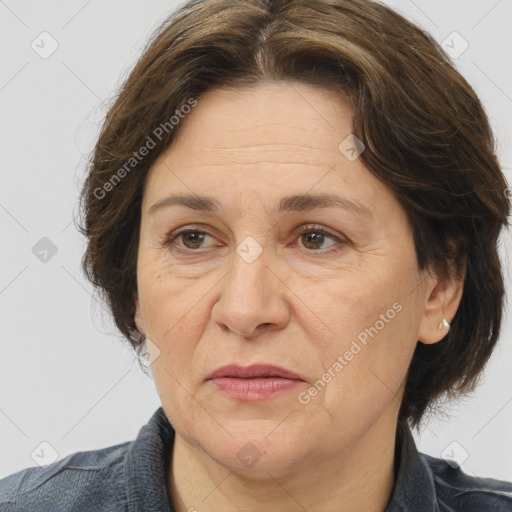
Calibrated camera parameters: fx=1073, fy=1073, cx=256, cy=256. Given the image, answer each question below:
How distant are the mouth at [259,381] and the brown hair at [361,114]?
0.53 metres

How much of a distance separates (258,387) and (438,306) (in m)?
0.67

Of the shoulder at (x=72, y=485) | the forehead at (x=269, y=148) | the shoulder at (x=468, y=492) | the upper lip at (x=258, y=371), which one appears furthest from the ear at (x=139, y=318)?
the shoulder at (x=468, y=492)

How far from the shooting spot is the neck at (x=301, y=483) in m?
2.61

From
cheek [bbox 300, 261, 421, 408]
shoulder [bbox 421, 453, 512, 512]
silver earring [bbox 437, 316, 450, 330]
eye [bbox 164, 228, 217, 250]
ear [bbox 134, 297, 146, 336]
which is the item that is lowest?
shoulder [bbox 421, 453, 512, 512]

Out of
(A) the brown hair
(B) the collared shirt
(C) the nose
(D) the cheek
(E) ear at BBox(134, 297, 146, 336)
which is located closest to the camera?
(C) the nose

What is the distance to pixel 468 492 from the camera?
3131mm

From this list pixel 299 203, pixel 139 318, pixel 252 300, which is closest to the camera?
pixel 252 300

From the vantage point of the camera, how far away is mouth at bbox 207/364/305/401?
95.3 inches

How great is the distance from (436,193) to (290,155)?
0.43m

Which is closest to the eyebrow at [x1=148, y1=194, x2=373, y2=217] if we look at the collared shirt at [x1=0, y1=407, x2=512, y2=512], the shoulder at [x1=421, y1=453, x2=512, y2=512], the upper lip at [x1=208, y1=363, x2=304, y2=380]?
the upper lip at [x1=208, y1=363, x2=304, y2=380]

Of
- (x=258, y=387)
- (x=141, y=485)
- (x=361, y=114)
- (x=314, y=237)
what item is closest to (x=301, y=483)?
(x=258, y=387)

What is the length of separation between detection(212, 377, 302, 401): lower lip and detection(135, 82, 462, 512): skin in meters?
0.02

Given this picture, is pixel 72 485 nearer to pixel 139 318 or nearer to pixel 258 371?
pixel 139 318

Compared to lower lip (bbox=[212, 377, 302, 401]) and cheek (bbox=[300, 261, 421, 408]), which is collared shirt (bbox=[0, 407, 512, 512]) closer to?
cheek (bbox=[300, 261, 421, 408])
